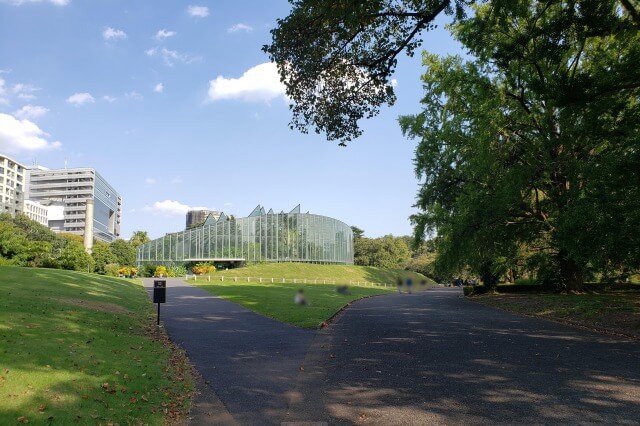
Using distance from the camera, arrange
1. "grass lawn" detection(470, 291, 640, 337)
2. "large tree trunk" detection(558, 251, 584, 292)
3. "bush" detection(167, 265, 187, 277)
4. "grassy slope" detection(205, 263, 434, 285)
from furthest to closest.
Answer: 1. "grassy slope" detection(205, 263, 434, 285)
2. "bush" detection(167, 265, 187, 277)
3. "large tree trunk" detection(558, 251, 584, 292)
4. "grass lawn" detection(470, 291, 640, 337)

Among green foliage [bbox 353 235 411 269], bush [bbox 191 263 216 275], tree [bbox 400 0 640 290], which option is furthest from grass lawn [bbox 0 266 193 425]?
green foliage [bbox 353 235 411 269]

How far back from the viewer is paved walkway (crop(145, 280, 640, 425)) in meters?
6.23

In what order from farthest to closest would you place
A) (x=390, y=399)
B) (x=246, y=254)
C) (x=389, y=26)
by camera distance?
1. (x=246, y=254)
2. (x=389, y=26)
3. (x=390, y=399)

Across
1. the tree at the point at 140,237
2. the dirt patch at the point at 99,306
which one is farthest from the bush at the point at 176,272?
the tree at the point at 140,237

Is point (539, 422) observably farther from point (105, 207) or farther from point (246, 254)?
point (105, 207)

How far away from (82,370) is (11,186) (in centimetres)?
15214

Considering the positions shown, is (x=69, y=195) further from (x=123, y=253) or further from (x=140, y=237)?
(x=123, y=253)

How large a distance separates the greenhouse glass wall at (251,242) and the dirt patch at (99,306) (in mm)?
52899

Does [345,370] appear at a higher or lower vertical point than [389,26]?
lower

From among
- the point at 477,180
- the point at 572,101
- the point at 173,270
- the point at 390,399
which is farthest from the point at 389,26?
the point at 173,270

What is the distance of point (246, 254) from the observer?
71625mm

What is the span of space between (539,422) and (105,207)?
7330 inches

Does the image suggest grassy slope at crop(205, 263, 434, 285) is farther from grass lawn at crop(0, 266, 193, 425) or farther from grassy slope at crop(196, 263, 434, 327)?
grass lawn at crop(0, 266, 193, 425)

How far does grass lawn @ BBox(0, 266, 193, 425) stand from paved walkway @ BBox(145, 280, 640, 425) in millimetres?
718
